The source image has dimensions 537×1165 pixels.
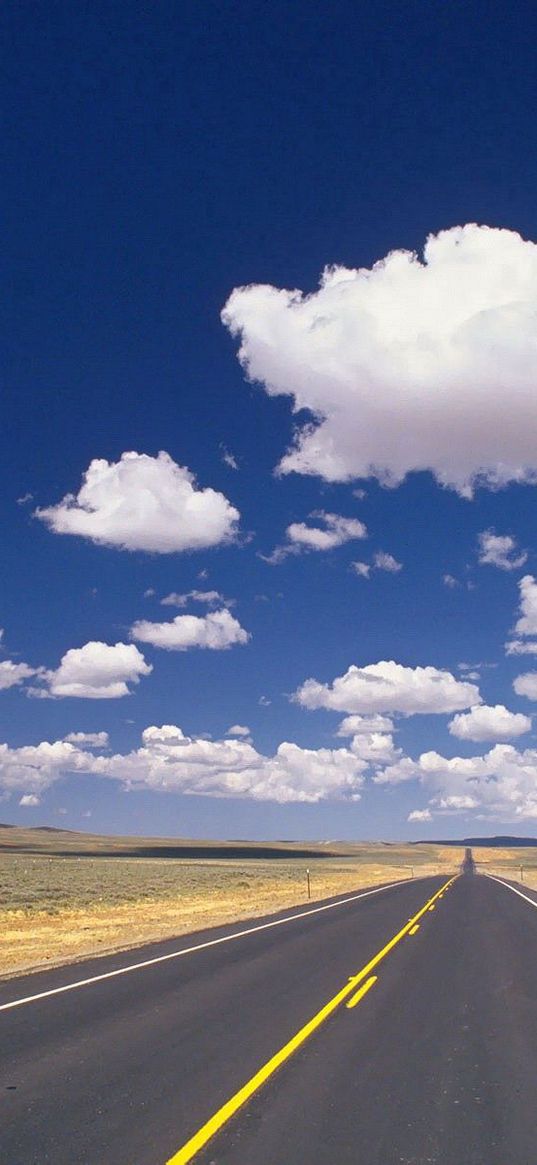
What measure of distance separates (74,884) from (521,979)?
1615 inches

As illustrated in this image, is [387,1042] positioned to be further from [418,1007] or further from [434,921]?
[434,921]

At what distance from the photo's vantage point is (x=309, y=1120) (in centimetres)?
798

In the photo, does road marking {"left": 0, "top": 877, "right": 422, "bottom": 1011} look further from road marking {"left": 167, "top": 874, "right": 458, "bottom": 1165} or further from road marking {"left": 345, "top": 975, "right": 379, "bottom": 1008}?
road marking {"left": 345, "top": 975, "right": 379, "bottom": 1008}

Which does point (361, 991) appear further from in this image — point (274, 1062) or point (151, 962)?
point (151, 962)

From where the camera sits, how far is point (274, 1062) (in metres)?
10.0

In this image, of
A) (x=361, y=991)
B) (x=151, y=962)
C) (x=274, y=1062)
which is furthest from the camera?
(x=151, y=962)

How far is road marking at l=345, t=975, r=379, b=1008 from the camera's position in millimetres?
13891

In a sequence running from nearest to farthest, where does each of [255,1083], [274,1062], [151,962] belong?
[255,1083], [274,1062], [151,962]

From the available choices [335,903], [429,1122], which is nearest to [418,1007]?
[429,1122]

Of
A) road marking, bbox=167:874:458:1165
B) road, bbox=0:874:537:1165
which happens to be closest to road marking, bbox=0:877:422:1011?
road, bbox=0:874:537:1165

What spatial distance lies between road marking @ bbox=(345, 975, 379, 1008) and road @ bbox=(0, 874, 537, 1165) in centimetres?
6

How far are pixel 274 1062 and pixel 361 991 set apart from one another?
17.6 ft

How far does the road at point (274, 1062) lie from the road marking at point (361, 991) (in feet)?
0.19

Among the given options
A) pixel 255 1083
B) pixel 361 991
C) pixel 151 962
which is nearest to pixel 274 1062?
pixel 255 1083
